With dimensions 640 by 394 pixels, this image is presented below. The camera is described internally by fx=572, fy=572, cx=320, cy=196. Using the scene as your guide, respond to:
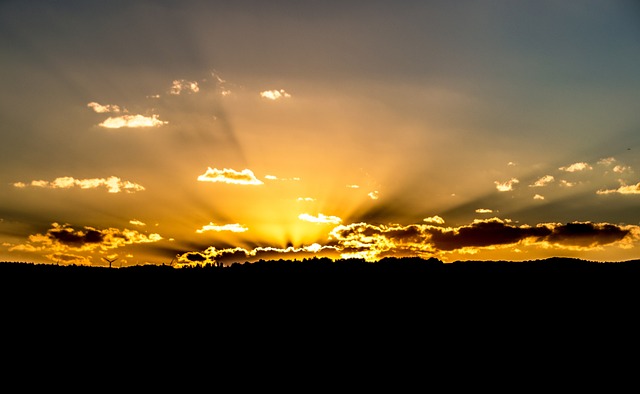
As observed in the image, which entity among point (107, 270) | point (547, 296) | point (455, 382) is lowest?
point (455, 382)

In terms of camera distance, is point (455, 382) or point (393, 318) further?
point (393, 318)

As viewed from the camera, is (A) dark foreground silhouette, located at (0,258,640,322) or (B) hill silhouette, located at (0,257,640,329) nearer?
(B) hill silhouette, located at (0,257,640,329)

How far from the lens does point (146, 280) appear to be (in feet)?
158

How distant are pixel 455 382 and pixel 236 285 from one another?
63.3 ft

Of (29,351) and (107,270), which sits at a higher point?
(107,270)

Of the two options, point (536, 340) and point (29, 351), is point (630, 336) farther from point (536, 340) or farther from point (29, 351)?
point (29, 351)

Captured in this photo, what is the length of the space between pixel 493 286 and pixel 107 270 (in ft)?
108

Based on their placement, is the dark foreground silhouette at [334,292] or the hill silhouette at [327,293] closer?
the hill silhouette at [327,293]

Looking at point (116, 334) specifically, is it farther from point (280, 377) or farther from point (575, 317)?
point (575, 317)

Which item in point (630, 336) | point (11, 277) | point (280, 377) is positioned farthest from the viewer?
point (11, 277)

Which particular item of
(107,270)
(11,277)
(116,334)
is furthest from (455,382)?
(11,277)

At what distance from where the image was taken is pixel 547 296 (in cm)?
4691

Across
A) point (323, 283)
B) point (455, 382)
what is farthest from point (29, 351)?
point (455, 382)

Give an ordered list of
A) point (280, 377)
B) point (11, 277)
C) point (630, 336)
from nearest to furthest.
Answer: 1. point (280, 377)
2. point (630, 336)
3. point (11, 277)
